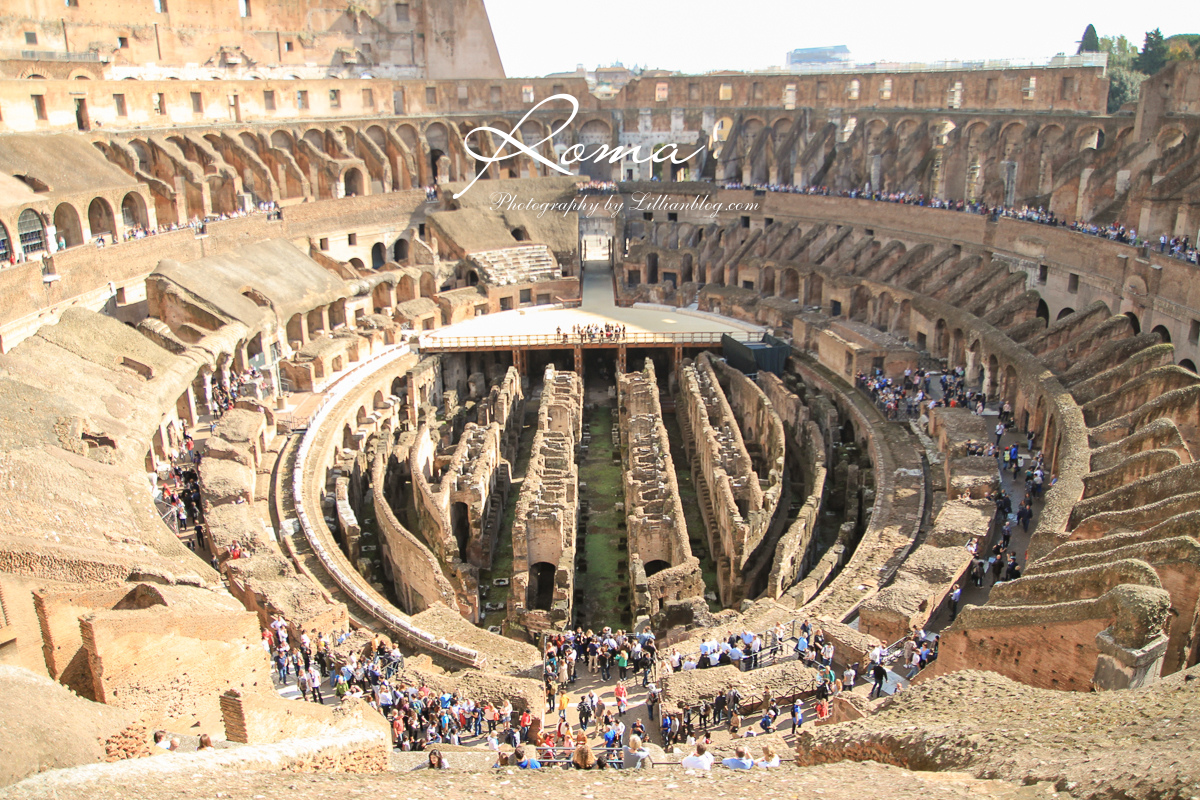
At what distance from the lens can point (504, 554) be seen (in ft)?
89.7

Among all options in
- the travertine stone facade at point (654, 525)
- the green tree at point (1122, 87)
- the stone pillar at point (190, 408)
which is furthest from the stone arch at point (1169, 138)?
the stone pillar at point (190, 408)

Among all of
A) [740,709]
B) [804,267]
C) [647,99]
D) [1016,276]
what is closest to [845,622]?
[740,709]

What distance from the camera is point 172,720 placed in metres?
14.3

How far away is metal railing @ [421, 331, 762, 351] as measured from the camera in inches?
1564

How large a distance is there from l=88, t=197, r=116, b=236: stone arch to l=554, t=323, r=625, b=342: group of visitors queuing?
58.6ft

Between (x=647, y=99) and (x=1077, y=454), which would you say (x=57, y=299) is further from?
(x=647, y=99)

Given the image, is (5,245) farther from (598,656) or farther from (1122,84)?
(1122,84)

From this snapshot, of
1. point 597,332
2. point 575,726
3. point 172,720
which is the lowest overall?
point 575,726

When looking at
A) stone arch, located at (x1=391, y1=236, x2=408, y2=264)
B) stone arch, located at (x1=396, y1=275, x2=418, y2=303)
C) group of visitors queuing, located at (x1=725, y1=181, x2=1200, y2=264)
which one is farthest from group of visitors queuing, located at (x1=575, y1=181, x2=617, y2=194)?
stone arch, located at (x1=396, y1=275, x2=418, y2=303)

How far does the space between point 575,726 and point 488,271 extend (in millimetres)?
32358

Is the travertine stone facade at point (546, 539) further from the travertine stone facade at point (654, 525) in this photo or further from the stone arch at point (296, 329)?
the stone arch at point (296, 329)

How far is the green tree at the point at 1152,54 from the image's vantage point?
168 feet

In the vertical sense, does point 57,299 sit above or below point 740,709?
above

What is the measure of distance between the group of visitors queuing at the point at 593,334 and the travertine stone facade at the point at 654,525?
698 cm
